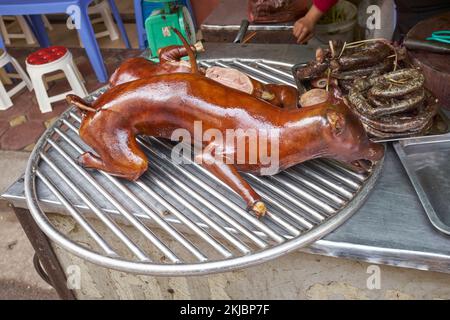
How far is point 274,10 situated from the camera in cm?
280

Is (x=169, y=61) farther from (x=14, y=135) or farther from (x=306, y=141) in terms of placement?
(x=14, y=135)

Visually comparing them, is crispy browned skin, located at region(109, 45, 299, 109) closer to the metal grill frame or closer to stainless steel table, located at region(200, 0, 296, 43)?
the metal grill frame

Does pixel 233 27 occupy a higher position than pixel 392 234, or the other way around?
pixel 233 27

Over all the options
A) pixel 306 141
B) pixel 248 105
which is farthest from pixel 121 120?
pixel 306 141

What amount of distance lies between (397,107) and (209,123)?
625 mm

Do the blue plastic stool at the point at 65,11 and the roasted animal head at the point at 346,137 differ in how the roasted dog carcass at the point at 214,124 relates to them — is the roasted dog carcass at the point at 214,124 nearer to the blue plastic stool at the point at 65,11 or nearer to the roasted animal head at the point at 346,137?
the roasted animal head at the point at 346,137

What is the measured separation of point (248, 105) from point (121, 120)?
444 mm

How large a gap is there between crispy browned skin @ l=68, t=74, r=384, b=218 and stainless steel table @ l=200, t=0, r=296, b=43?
156 centimetres

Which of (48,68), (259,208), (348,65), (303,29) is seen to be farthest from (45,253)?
Answer: (48,68)

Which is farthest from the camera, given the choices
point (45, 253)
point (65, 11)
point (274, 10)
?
point (65, 11)

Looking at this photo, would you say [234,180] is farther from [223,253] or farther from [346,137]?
[346,137]

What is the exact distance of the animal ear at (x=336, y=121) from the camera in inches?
47.8

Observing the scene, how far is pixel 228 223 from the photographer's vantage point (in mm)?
1291

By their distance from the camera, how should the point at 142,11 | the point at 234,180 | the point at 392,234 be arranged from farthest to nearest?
the point at 142,11
the point at 234,180
the point at 392,234
